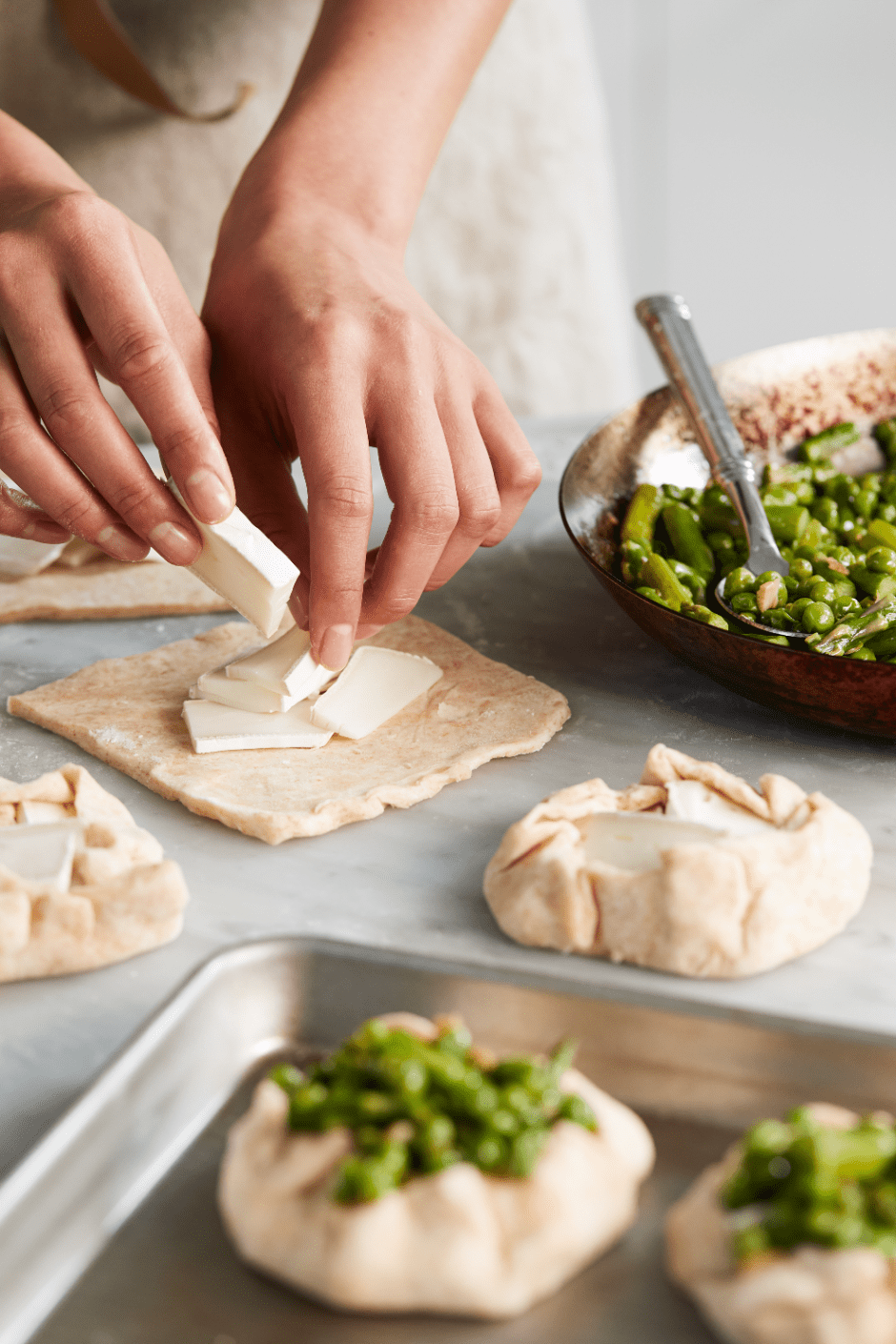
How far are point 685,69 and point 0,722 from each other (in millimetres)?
5239

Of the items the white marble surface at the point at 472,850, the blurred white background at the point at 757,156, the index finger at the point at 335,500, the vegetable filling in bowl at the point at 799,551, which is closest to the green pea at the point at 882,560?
the vegetable filling in bowl at the point at 799,551

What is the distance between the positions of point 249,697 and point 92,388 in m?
0.45

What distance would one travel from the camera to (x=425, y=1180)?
0.83m

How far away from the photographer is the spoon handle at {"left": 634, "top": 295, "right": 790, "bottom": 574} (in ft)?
5.88

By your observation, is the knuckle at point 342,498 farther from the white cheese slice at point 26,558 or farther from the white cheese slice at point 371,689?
the white cheese slice at point 26,558

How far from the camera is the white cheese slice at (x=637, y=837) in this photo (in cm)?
124

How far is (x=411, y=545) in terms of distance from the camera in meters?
1.59

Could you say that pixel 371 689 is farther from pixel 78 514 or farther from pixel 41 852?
pixel 41 852

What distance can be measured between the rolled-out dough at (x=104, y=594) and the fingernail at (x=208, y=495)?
1.87 feet

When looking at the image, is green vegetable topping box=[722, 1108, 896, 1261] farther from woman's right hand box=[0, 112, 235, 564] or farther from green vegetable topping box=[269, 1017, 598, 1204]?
woman's right hand box=[0, 112, 235, 564]

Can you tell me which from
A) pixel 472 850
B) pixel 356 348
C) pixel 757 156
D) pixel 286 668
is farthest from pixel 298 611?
pixel 757 156

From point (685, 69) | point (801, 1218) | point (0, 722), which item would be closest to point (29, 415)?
point (0, 722)

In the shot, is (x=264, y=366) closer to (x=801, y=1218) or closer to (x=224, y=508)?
(x=224, y=508)

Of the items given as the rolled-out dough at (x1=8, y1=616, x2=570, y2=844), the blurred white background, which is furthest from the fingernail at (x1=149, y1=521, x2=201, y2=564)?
the blurred white background
